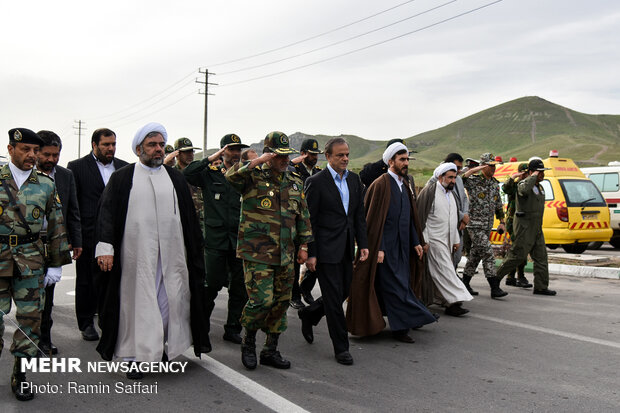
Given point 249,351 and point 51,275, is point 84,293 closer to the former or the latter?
point 51,275

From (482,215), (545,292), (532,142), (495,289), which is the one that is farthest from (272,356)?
(532,142)

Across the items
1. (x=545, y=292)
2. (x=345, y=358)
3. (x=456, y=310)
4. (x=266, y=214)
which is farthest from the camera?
(x=545, y=292)

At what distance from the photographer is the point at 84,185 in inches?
240

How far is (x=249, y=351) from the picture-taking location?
500 centimetres

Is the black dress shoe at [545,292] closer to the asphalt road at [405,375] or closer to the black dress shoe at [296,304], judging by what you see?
the asphalt road at [405,375]

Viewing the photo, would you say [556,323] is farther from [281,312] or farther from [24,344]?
[24,344]

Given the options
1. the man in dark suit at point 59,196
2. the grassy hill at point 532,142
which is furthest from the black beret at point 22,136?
the grassy hill at point 532,142

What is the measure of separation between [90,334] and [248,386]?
89.3 inches

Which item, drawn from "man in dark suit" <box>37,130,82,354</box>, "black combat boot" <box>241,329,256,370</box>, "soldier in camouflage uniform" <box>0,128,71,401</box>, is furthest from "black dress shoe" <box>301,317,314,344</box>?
"soldier in camouflage uniform" <box>0,128,71,401</box>

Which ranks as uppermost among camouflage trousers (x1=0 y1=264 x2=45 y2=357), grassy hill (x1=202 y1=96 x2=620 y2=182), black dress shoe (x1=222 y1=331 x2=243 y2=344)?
grassy hill (x1=202 y1=96 x2=620 y2=182)

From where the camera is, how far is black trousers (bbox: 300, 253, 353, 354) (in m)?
5.18

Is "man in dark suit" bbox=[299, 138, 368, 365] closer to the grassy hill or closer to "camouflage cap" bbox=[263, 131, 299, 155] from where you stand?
"camouflage cap" bbox=[263, 131, 299, 155]

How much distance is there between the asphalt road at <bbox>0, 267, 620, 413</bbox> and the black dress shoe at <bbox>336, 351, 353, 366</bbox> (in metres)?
0.06

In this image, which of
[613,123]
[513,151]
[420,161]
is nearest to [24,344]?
[420,161]
